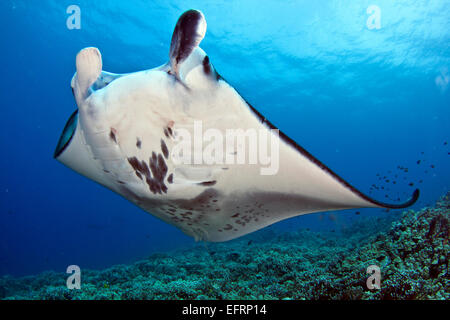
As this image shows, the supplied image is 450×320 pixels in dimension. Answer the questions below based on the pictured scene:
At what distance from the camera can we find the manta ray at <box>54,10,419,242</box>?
1563 millimetres

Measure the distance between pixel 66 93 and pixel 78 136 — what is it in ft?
103

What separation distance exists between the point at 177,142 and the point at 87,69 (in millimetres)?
894

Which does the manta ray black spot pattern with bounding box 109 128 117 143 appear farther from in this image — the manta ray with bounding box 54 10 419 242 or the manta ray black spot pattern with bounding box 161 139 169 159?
the manta ray black spot pattern with bounding box 161 139 169 159

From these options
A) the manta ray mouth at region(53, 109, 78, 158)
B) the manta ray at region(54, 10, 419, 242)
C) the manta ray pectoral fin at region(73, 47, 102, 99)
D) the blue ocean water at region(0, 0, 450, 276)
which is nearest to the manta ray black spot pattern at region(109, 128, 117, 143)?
the manta ray at region(54, 10, 419, 242)

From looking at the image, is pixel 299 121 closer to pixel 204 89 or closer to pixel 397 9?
pixel 397 9

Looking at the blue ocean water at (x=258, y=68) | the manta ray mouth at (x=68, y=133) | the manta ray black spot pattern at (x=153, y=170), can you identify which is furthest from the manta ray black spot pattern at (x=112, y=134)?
the blue ocean water at (x=258, y=68)

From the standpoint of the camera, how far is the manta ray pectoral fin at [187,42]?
1416mm

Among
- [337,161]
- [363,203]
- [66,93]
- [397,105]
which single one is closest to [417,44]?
[397,105]

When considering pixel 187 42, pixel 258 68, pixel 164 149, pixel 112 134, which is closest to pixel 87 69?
pixel 112 134

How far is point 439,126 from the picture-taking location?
49.7 m

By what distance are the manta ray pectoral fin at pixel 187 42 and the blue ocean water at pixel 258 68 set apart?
430 inches

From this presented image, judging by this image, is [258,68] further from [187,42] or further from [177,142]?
[187,42]

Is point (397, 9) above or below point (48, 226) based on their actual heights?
above
